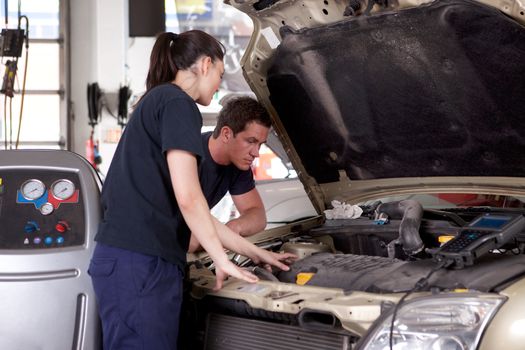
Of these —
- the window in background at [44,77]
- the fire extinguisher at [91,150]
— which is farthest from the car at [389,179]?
the window in background at [44,77]

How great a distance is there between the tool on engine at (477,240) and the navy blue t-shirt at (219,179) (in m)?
1.06

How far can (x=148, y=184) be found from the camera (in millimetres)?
2352

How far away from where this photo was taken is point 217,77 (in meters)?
2.45

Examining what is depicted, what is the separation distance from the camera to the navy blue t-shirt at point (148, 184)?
2311mm

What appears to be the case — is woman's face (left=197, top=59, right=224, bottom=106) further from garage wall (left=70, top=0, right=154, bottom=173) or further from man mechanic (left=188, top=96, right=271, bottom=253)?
garage wall (left=70, top=0, right=154, bottom=173)

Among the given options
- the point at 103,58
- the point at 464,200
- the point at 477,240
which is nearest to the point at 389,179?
the point at 464,200

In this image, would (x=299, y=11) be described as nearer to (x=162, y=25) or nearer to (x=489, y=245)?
(x=489, y=245)

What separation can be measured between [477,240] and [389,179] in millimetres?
942

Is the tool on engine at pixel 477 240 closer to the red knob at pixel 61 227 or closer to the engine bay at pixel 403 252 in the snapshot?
the engine bay at pixel 403 252

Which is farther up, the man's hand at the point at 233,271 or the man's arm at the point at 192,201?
the man's arm at the point at 192,201


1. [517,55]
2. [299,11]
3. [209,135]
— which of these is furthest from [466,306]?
[209,135]

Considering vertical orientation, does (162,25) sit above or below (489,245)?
above

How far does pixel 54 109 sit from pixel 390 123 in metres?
10.1

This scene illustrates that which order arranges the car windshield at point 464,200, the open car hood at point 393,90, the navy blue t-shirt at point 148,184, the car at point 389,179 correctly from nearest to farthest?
1. the car at point 389,179
2. the navy blue t-shirt at point 148,184
3. the open car hood at point 393,90
4. the car windshield at point 464,200
